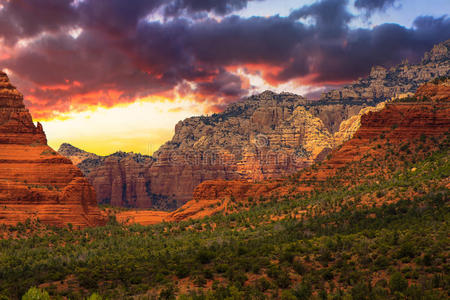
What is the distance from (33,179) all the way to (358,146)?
6280cm

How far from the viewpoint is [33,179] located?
267ft

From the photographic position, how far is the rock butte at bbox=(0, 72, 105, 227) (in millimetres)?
74438

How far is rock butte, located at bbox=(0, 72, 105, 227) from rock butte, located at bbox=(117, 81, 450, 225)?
737 inches

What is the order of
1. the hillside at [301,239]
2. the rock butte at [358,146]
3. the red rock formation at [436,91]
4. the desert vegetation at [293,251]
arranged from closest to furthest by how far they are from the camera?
the desert vegetation at [293,251], the hillside at [301,239], the rock butte at [358,146], the red rock formation at [436,91]

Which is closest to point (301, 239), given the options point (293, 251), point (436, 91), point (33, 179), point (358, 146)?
point (293, 251)

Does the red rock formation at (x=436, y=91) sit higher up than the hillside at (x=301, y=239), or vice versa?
the red rock formation at (x=436, y=91)

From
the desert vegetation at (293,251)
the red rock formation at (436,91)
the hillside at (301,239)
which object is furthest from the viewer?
the red rock formation at (436,91)

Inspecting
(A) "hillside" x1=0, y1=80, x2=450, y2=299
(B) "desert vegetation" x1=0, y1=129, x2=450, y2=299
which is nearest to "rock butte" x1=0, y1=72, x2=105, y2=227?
(B) "desert vegetation" x1=0, y1=129, x2=450, y2=299

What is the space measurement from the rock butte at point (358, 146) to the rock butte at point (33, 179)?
1872 cm

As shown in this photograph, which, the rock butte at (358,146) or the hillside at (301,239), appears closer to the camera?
the hillside at (301,239)

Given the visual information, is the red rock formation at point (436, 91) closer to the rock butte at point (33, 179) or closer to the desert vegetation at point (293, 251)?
the desert vegetation at point (293, 251)

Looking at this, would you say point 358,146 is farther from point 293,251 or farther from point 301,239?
point 293,251

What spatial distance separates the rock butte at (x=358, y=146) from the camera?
78750 millimetres

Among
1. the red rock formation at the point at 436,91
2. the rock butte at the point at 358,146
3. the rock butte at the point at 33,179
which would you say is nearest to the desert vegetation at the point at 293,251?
the rock butte at the point at 33,179
